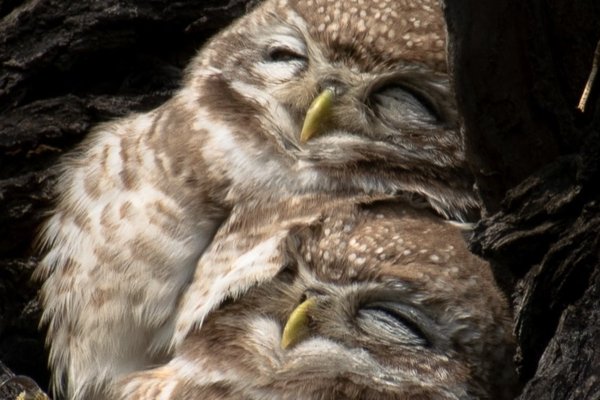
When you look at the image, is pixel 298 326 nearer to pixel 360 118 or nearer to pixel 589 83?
pixel 360 118

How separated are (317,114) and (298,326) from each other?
25.2 inches

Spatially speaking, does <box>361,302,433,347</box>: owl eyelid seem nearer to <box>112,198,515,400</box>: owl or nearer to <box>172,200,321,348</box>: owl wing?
<box>112,198,515,400</box>: owl

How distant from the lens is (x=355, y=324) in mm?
3326

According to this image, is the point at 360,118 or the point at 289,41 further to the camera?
the point at 289,41

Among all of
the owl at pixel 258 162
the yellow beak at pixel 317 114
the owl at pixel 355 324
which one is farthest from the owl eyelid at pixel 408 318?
the yellow beak at pixel 317 114

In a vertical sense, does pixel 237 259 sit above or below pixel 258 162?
below

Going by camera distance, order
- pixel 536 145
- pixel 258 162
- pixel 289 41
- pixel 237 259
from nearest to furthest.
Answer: pixel 536 145 → pixel 237 259 → pixel 258 162 → pixel 289 41

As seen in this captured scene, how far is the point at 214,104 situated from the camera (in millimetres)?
3902

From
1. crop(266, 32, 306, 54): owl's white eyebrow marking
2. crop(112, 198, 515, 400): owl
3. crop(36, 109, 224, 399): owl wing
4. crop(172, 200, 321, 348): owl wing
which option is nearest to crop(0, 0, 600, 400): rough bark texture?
crop(112, 198, 515, 400): owl

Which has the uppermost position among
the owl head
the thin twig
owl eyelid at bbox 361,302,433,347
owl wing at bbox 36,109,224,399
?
the thin twig

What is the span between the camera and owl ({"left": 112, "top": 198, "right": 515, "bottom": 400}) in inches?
127

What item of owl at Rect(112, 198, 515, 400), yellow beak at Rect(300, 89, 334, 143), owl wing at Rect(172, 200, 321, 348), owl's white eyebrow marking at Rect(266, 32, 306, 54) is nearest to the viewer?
owl at Rect(112, 198, 515, 400)

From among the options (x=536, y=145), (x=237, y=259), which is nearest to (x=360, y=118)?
(x=237, y=259)

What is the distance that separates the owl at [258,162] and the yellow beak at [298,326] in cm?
21
